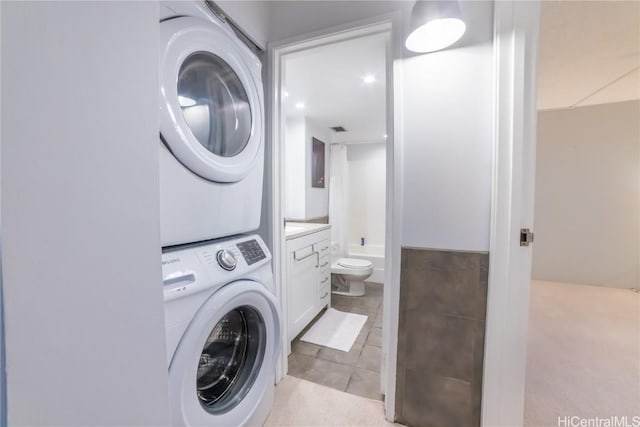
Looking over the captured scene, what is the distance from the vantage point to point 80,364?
35 cm

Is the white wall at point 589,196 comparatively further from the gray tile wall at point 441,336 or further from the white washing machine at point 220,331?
the white washing machine at point 220,331

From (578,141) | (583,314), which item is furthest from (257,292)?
(578,141)

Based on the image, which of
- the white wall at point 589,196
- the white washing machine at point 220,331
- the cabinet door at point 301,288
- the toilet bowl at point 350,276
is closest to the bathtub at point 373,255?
the toilet bowl at point 350,276

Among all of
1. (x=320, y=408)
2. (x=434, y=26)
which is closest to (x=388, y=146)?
(x=434, y=26)

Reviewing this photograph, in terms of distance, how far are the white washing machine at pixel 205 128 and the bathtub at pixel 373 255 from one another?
2.54 m

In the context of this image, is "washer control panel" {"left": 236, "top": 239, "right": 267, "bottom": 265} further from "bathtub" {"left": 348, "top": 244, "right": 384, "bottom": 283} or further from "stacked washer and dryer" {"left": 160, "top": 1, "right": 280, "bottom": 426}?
"bathtub" {"left": 348, "top": 244, "right": 384, "bottom": 283}

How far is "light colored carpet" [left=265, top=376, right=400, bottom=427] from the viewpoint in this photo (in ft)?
4.10

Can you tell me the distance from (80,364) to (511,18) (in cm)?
158

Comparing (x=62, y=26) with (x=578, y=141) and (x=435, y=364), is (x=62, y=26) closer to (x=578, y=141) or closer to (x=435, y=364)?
(x=435, y=364)

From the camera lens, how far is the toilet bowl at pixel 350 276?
277 cm

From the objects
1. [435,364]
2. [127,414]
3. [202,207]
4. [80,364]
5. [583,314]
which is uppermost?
[202,207]

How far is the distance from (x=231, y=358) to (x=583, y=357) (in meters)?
2.32

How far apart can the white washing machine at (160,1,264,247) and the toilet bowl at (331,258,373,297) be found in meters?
1.85

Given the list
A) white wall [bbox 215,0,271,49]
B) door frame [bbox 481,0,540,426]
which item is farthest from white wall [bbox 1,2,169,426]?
door frame [bbox 481,0,540,426]
